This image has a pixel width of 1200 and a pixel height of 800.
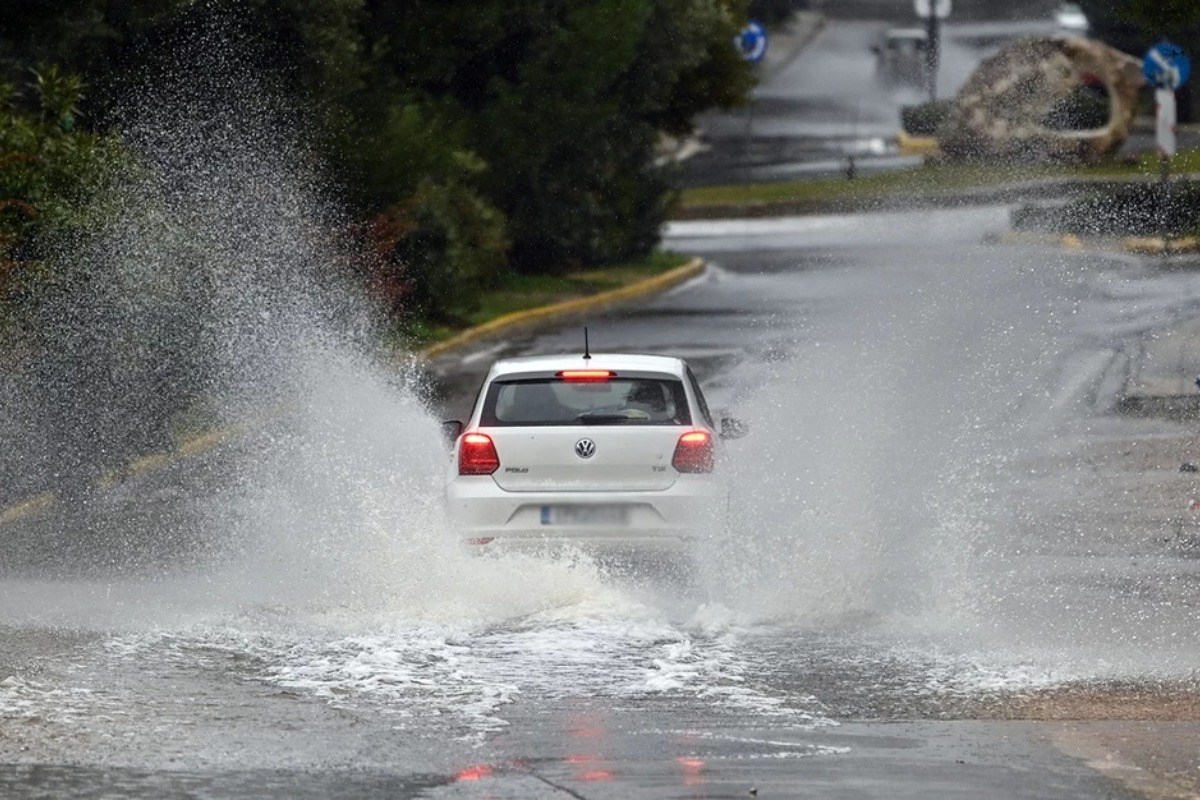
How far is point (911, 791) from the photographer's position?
820 centimetres

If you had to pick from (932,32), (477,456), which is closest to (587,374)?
(477,456)

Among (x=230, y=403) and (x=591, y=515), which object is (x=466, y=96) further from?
(x=591, y=515)

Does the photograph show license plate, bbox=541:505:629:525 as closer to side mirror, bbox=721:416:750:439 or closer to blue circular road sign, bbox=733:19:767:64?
side mirror, bbox=721:416:750:439

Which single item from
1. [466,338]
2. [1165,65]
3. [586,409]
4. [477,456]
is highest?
[1165,65]

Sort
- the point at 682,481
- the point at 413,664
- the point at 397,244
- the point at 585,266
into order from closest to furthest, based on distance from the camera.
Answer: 1. the point at 413,664
2. the point at 682,481
3. the point at 397,244
4. the point at 585,266

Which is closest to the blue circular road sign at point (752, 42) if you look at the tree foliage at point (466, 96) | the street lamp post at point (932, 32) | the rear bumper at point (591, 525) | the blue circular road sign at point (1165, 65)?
the tree foliage at point (466, 96)

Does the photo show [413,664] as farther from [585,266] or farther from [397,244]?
[585,266]

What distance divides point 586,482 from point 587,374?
0.66m

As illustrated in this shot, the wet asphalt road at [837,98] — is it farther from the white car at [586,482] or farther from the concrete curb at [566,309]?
the white car at [586,482]

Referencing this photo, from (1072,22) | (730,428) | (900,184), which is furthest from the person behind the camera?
(1072,22)

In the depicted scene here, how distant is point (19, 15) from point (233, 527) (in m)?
9.11

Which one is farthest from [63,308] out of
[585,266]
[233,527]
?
[585,266]

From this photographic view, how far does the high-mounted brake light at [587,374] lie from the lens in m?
12.9

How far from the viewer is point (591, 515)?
12531 millimetres
